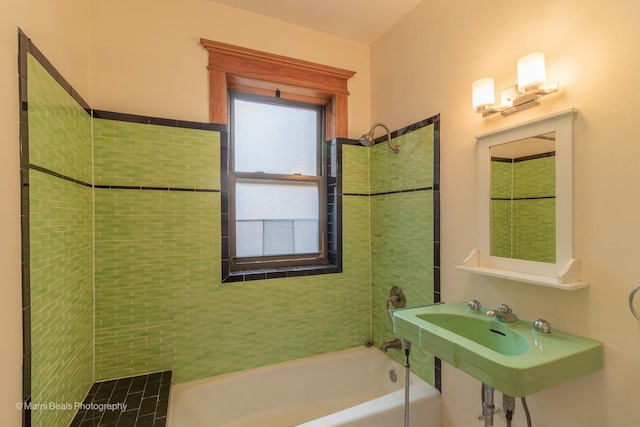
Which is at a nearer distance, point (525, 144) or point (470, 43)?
point (525, 144)

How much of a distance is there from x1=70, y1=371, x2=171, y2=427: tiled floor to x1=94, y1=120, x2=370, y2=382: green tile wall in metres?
0.08

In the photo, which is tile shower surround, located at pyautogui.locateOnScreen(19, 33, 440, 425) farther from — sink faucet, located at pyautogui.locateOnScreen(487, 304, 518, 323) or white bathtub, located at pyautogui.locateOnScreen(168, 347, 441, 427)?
sink faucet, located at pyautogui.locateOnScreen(487, 304, 518, 323)

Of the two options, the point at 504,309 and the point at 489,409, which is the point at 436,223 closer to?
the point at 504,309

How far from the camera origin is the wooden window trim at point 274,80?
1.84 m

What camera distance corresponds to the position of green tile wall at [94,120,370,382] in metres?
1.62

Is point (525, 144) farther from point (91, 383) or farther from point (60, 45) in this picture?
point (91, 383)

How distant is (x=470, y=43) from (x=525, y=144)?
65cm

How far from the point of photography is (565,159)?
3.65ft

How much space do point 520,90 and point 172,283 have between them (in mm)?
1977

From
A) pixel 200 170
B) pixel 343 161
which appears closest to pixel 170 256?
pixel 200 170

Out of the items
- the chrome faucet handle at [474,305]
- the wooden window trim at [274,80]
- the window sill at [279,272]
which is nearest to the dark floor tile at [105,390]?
the window sill at [279,272]

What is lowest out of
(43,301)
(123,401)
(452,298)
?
(123,401)

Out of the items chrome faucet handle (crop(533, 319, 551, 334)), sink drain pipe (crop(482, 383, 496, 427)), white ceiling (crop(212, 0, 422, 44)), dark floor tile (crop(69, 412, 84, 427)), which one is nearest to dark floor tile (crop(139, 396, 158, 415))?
dark floor tile (crop(69, 412, 84, 427))

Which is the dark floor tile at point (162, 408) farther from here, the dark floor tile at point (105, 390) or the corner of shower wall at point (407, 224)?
the corner of shower wall at point (407, 224)
